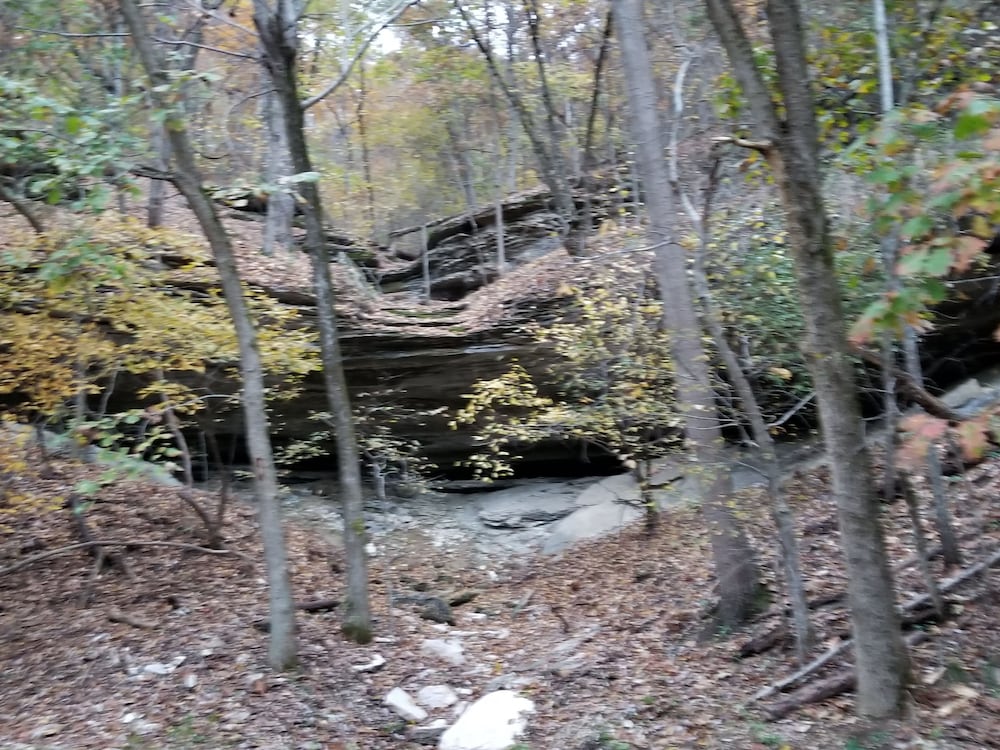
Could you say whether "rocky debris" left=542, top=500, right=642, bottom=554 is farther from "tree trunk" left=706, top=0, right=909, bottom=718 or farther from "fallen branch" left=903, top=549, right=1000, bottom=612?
"tree trunk" left=706, top=0, right=909, bottom=718

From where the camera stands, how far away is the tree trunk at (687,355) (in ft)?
26.0

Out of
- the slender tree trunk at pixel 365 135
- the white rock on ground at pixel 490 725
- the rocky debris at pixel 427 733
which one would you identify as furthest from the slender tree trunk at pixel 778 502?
the slender tree trunk at pixel 365 135

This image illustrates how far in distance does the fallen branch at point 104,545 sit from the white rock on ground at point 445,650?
294 cm

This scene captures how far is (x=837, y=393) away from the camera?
489cm

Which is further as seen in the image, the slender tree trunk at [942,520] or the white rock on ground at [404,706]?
the white rock on ground at [404,706]

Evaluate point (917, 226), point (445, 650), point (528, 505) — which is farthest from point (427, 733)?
point (528, 505)

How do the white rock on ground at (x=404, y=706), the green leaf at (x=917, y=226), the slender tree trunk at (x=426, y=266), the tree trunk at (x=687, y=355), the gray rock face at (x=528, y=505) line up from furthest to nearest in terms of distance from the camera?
the slender tree trunk at (x=426, y=266), the gray rock face at (x=528, y=505), the tree trunk at (x=687, y=355), the white rock on ground at (x=404, y=706), the green leaf at (x=917, y=226)

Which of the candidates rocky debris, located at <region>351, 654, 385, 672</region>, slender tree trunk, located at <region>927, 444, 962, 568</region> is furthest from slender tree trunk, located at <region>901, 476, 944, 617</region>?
rocky debris, located at <region>351, 654, 385, 672</region>

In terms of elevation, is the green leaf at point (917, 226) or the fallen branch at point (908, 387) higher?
the green leaf at point (917, 226)

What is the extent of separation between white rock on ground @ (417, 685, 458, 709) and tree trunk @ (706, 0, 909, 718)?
4485 millimetres

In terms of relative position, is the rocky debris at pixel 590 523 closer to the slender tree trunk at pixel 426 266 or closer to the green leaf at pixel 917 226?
the slender tree trunk at pixel 426 266

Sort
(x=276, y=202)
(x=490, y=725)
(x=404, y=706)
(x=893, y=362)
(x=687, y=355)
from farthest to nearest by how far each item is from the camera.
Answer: (x=276, y=202), (x=687, y=355), (x=404, y=706), (x=490, y=725), (x=893, y=362)

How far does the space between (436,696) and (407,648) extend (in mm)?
1390

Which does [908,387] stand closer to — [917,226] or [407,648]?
[917,226]
